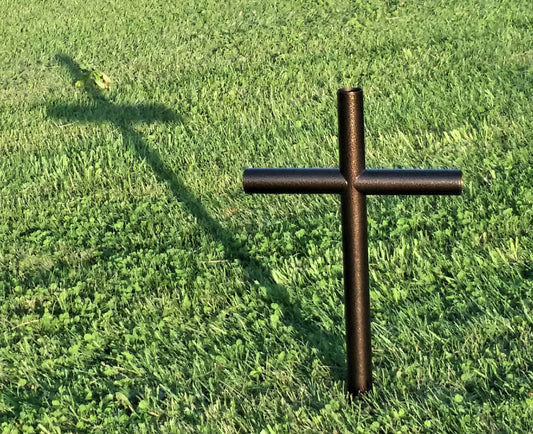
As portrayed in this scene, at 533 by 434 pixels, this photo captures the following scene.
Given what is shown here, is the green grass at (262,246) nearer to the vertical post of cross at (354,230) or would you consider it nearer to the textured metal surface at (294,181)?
the vertical post of cross at (354,230)

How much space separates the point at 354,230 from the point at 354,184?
0.59 ft

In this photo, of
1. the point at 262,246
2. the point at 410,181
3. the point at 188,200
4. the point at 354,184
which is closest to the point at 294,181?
the point at 354,184

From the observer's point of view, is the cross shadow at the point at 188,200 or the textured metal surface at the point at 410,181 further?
the cross shadow at the point at 188,200

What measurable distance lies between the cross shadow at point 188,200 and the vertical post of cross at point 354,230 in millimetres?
469

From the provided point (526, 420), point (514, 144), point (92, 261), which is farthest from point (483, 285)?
point (92, 261)

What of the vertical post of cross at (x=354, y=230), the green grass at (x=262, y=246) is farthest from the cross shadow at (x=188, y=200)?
the vertical post of cross at (x=354, y=230)

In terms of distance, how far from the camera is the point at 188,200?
20.7 ft

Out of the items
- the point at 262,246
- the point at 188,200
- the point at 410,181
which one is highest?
the point at 188,200

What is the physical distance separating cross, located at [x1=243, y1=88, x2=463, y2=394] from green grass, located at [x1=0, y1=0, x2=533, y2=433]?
0.52m

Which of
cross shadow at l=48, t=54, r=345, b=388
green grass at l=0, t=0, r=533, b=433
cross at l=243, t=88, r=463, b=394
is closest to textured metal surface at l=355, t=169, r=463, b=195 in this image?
cross at l=243, t=88, r=463, b=394

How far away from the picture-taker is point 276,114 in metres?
7.87

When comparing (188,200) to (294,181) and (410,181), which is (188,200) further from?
(410,181)

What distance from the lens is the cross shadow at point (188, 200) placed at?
13.9ft

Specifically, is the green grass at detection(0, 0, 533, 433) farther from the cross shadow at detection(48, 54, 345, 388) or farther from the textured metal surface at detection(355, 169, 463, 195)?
the textured metal surface at detection(355, 169, 463, 195)
